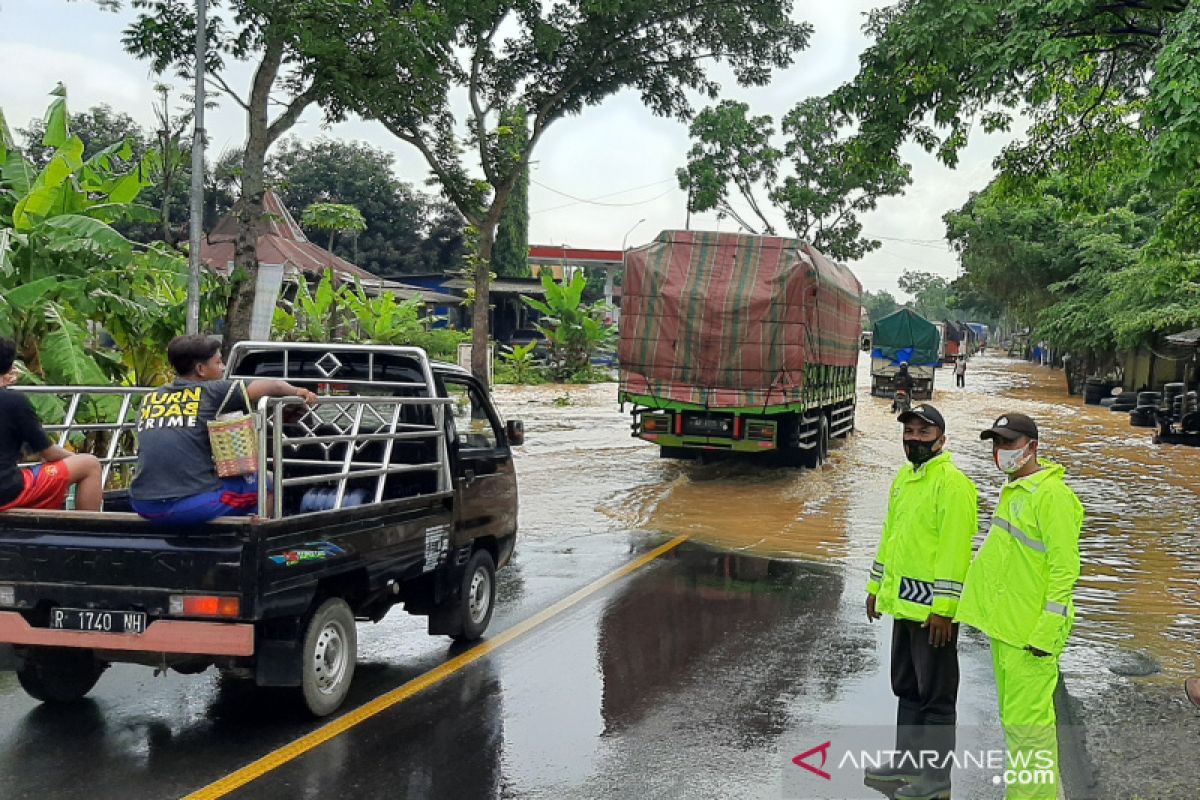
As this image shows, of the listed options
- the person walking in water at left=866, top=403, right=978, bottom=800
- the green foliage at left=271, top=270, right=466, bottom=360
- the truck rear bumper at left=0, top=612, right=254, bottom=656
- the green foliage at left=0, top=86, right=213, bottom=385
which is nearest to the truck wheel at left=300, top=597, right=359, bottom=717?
the truck rear bumper at left=0, top=612, right=254, bottom=656

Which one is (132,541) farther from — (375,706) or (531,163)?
(531,163)

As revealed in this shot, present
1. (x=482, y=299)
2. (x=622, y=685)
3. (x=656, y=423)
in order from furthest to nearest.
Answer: (x=482, y=299) → (x=656, y=423) → (x=622, y=685)

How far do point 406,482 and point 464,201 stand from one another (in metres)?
17.0

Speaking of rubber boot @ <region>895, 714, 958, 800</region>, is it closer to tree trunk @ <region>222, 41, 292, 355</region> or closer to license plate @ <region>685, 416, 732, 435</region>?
license plate @ <region>685, 416, 732, 435</region>

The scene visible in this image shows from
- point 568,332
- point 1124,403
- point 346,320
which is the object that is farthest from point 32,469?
point 568,332

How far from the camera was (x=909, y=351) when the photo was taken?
37.6m

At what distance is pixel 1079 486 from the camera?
53.7ft

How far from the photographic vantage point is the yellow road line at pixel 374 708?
4.54 metres

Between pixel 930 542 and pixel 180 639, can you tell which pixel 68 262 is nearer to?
pixel 180 639

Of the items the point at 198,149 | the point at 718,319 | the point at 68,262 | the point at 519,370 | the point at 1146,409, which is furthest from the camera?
the point at 519,370

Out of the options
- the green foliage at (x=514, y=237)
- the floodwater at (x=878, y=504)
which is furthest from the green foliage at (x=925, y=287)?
the floodwater at (x=878, y=504)

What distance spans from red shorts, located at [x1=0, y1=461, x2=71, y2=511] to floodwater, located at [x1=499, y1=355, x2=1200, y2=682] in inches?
233

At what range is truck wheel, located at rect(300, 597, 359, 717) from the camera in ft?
17.0

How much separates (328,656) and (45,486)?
5.48ft
